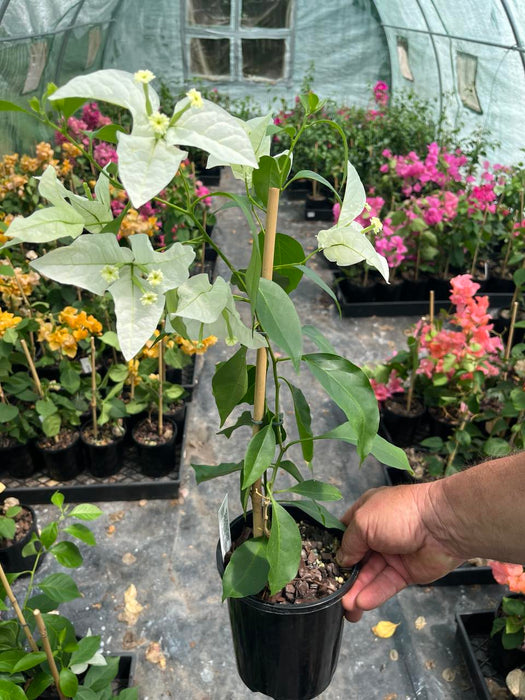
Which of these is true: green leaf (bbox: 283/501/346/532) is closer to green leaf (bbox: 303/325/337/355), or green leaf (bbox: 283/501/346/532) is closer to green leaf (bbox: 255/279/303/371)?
green leaf (bbox: 303/325/337/355)

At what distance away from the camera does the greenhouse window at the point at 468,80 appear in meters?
4.91

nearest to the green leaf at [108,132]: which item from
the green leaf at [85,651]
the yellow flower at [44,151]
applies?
the green leaf at [85,651]

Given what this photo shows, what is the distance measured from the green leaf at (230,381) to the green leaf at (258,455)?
67mm

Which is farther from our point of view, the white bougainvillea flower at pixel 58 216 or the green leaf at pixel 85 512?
the green leaf at pixel 85 512

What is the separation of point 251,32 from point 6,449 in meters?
6.37

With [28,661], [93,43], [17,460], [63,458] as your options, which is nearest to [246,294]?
[28,661]

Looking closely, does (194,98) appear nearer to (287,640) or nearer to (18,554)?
(287,640)

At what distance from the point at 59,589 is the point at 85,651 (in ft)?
0.47

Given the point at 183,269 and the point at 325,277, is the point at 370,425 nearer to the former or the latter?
the point at 183,269

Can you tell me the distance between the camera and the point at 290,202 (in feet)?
17.8

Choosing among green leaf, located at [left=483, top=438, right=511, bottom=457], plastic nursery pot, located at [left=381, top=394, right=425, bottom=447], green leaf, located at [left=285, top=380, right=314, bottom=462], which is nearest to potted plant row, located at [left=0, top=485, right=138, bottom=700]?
green leaf, located at [left=285, top=380, right=314, bottom=462]

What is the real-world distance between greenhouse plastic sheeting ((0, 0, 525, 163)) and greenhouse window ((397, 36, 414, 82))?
0.01 m

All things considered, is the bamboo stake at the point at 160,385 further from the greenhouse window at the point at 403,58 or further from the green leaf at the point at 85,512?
the greenhouse window at the point at 403,58

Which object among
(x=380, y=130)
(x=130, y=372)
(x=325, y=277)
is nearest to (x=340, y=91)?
(x=380, y=130)
